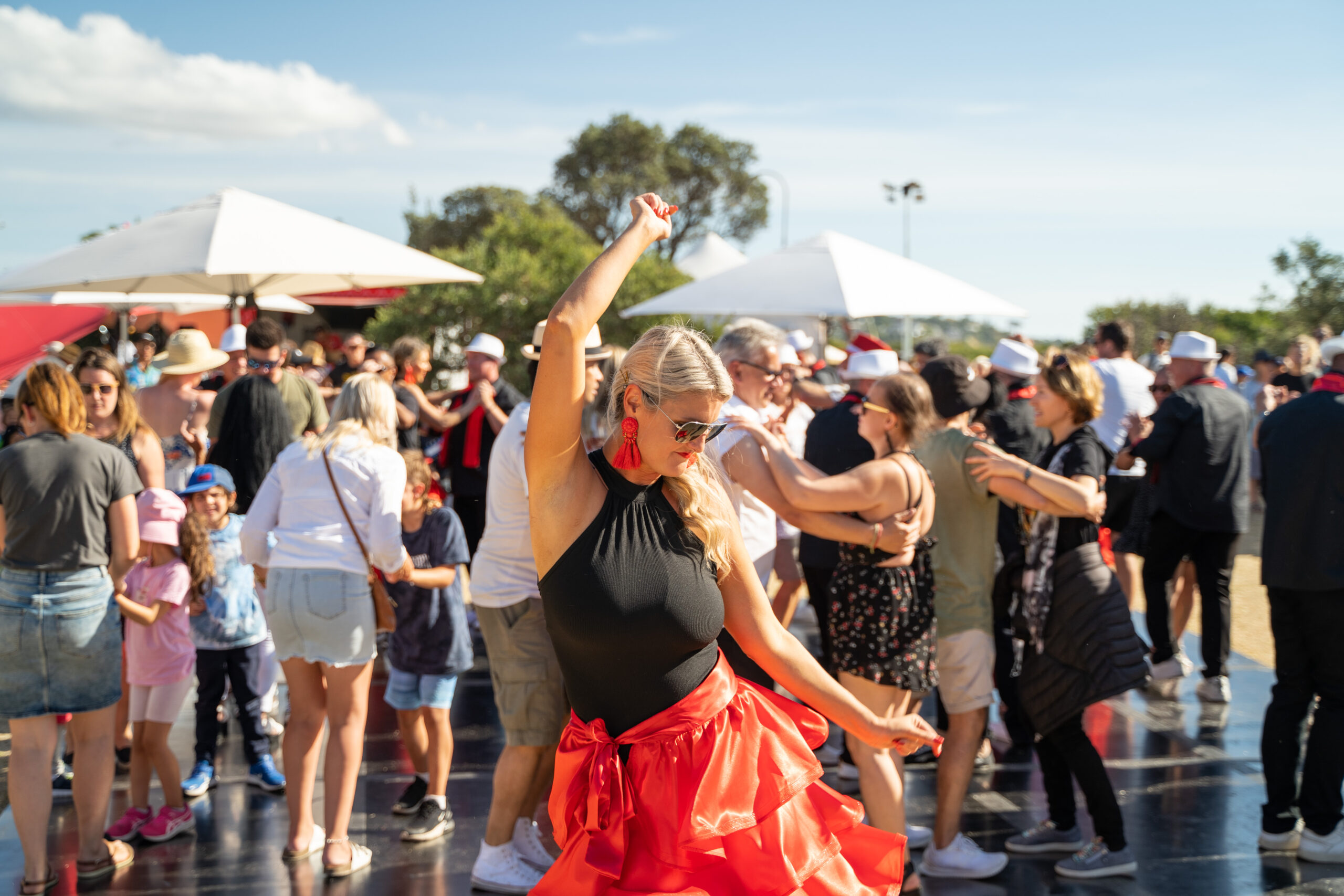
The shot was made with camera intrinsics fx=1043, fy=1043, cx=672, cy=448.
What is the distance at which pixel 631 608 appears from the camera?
83.9 inches

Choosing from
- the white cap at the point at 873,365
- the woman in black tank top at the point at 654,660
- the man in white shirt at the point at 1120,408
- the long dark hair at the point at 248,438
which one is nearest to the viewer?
the woman in black tank top at the point at 654,660

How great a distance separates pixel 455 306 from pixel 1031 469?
43.5 ft

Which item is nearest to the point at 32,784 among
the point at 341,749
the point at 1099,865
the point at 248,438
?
the point at 341,749

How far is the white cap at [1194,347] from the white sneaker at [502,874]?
4.91 m

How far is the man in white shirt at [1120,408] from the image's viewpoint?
7.04 meters

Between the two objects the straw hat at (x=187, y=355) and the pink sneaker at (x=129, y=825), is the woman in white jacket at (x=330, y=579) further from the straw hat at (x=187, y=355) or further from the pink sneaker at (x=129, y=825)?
the straw hat at (x=187, y=355)

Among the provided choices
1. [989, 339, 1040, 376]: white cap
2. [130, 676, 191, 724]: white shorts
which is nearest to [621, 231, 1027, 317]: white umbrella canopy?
[989, 339, 1040, 376]: white cap

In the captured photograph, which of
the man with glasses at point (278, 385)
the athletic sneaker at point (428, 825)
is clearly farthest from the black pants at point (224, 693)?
the man with glasses at point (278, 385)

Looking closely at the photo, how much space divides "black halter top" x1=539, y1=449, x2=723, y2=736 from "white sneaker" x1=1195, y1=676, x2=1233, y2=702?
4.92 metres

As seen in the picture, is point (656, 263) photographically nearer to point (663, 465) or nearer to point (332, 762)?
point (332, 762)

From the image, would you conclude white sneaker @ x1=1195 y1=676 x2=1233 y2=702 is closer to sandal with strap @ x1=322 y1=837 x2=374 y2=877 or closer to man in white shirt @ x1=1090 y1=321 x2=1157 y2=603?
man in white shirt @ x1=1090 y1=321 x2=1157 y2=603

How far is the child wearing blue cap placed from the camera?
4621 millimetres

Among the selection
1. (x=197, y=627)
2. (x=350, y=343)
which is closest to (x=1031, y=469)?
(x=197, y=627)

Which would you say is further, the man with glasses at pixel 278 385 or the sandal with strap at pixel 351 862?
the man with glasses at pixel 278 385
